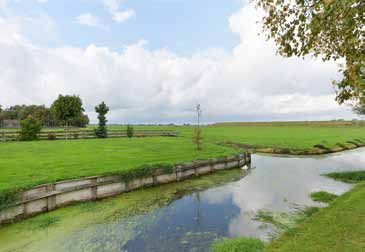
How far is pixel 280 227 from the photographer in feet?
18.2

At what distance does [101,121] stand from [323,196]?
22.7m

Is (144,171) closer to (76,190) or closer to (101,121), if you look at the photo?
(76,190)

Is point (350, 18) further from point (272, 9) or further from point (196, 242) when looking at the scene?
point (196, 242)

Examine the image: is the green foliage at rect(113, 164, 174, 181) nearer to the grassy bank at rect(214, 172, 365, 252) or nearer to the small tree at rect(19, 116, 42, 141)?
the grassy bank at rect(214, 172, 365, 252)

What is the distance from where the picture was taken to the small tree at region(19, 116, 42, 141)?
1931 centimetres

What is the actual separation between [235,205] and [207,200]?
1.10 m

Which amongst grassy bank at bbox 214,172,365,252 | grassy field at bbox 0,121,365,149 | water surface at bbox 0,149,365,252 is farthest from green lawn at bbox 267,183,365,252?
grassy field at bbox 0,121,365,149

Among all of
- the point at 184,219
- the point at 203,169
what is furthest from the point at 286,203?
the point at 203,169

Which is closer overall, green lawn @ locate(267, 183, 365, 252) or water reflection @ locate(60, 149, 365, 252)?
green lawn @ locate(267, 183, 365, 252)

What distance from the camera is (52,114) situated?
36531 mm

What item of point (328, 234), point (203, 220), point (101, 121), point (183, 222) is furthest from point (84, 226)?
point (101, 121)

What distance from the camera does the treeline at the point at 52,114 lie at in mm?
26828

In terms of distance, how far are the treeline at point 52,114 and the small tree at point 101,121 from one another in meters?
4.53

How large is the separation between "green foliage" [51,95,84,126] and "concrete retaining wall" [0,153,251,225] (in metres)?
22.4
